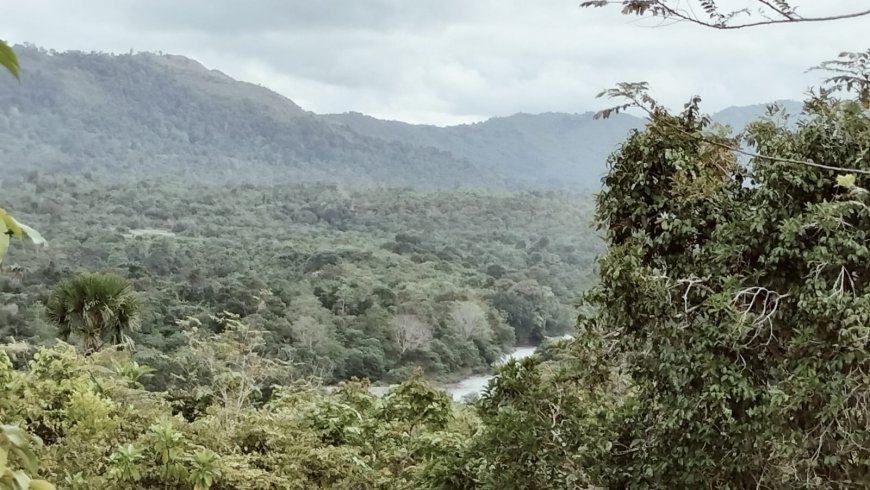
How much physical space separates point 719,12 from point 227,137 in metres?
52.5

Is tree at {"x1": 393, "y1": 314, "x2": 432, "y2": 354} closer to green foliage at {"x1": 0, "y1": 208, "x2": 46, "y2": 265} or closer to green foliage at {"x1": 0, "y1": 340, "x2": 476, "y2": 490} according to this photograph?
green foliage at {"x1": 0, "y1": 340, "x2": 476, "y2": 490}

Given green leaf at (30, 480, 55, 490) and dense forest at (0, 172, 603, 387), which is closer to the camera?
green leaf at (30, 480, 55, 490)

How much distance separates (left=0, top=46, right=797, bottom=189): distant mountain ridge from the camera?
4216cm

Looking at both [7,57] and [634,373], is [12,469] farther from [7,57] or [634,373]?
[634,373]

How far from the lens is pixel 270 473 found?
3283 millimetres

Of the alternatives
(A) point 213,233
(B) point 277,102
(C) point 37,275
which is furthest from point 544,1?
(B) point 277,102

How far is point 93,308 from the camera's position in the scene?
5188 mm

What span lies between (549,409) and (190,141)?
5055 cm

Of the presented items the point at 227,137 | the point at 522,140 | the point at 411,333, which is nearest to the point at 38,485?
the point at 411,333

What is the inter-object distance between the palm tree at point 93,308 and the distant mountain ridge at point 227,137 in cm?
3325

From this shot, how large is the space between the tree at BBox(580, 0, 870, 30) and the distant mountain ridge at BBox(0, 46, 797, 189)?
119ft

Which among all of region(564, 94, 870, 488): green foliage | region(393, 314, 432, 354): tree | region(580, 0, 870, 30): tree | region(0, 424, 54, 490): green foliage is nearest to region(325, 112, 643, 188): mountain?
region(393, 314, 432, 354): tree

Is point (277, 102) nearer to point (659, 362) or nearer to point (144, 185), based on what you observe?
point (144, 185)

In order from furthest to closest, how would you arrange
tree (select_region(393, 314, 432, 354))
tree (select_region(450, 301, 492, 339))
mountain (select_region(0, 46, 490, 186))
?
mountain (select_region(0, 46, 490, 186)) < tree (select_region(450, 301, 492, 339)) < tree (select_region(393, 314, 432, 354))
